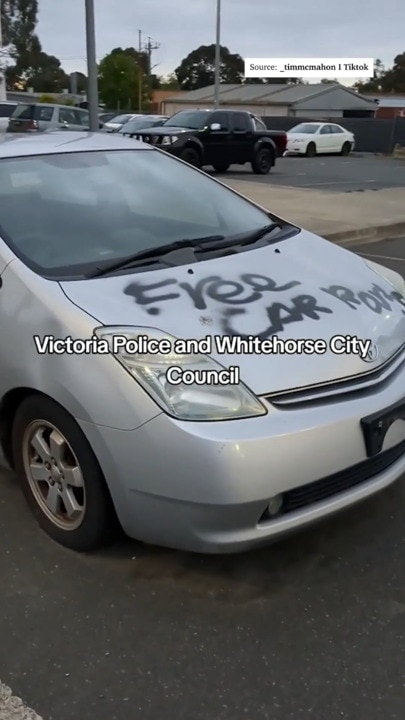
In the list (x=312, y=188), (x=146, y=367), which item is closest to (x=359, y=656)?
(x=146, y=367)

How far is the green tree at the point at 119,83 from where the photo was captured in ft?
238

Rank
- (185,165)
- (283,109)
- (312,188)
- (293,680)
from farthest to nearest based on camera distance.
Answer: (283,109) → (312,188) → (185,165) → (293,680)

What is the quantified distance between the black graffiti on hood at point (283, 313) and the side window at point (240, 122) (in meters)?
17.7

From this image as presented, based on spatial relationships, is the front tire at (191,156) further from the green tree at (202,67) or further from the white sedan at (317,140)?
the green tree at (202,67)

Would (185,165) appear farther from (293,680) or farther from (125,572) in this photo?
(293,680)

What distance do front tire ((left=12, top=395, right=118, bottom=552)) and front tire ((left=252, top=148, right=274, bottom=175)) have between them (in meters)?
18.5

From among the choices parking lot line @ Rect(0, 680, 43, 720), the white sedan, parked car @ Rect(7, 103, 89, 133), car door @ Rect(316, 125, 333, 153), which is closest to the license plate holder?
parking lot line @ Rect(0, 680, 43, 720)

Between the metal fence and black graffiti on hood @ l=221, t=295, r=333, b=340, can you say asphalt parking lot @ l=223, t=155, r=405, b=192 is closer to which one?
the metal fence

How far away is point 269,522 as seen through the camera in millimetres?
2660

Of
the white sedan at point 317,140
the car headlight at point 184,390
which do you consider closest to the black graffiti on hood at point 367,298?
the car headlight at point 184,390

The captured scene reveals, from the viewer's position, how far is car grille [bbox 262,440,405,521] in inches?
105

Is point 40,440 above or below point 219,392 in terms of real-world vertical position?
below

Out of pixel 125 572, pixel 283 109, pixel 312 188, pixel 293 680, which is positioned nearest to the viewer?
pixel 293 680

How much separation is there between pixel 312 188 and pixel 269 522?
15.2 meters
